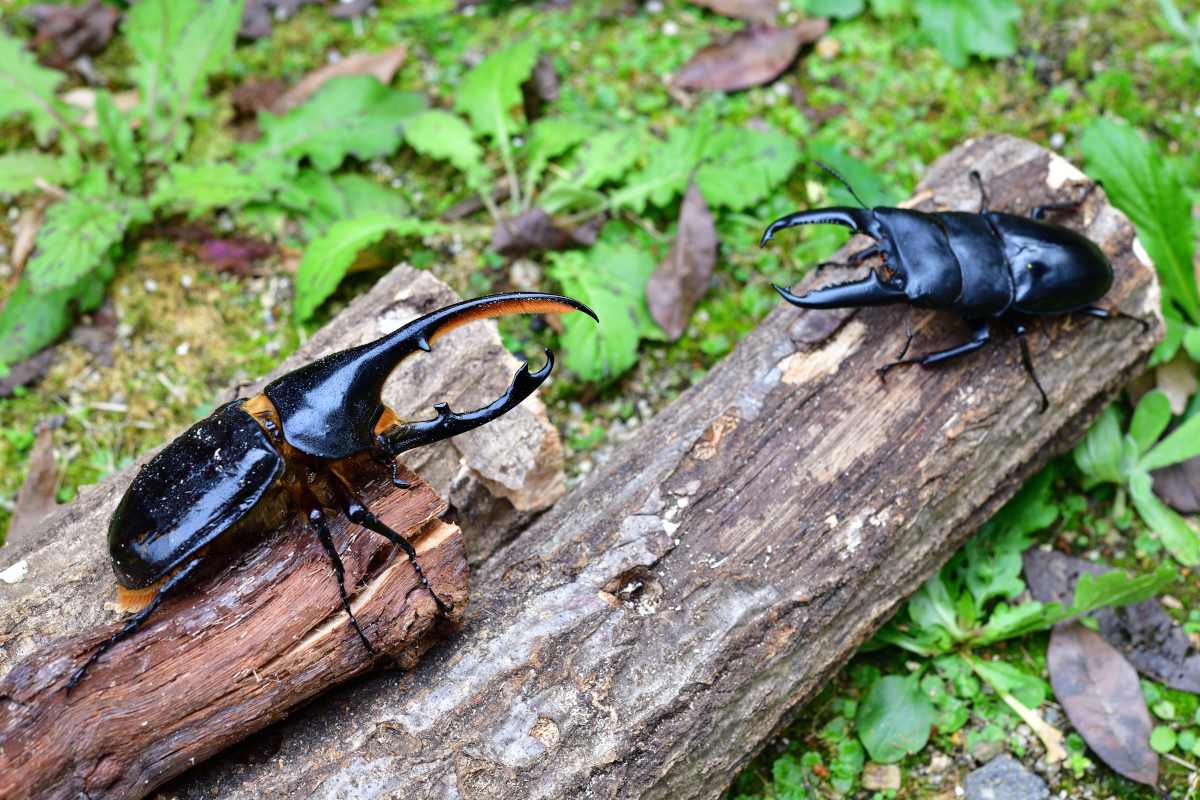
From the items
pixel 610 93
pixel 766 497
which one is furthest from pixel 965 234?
pixel 610 93

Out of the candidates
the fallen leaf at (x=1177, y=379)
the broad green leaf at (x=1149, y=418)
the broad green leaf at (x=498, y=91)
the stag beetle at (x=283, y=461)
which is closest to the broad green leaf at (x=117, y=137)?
the broad green leaf at (x=498, y=91)

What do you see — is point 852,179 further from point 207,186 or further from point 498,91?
point 207,186

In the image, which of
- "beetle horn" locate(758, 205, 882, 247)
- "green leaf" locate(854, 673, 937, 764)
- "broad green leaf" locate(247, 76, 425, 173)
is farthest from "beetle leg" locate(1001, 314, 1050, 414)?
"broad green leaf" locate(247, 76, 425, 173)

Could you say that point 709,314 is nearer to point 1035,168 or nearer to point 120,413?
point 1035,168

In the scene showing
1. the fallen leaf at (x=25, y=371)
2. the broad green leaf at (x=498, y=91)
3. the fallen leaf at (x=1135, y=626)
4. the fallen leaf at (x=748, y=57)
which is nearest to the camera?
the fallen leaf at (x=1135, y=626)

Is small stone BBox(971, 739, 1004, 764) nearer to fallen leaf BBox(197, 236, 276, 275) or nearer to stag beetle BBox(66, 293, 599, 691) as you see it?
stag beetle BBox(66, 293, 599, 691)

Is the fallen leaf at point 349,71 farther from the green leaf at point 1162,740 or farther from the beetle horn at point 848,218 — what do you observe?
the green leaf at point 1162,740
